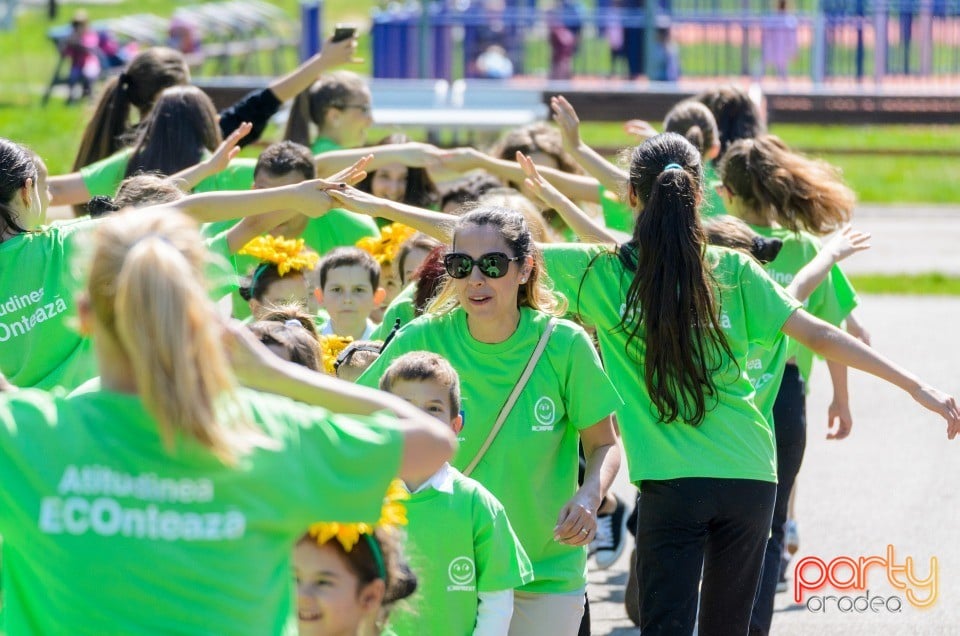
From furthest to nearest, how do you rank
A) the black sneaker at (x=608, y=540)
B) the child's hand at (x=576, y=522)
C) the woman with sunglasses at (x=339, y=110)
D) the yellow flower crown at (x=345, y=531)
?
the woman with sunglasses at (x=339, y=110) < the black sneaker at (x=608, y=540) < the child's hand at (x=576, y=522) < the yellow flower crown at (x=345, y=531)

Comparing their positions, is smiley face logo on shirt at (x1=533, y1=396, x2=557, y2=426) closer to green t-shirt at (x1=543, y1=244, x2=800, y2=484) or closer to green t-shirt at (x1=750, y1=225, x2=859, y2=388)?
green t-shirt at (x1=543, y1=244, x2=800, y2=484)

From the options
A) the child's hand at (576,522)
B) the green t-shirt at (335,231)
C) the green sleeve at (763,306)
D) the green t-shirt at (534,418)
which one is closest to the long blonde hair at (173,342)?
the child's hand at (576,522)

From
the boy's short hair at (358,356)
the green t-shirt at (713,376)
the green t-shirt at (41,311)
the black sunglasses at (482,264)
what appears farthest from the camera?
the boy's short hair at (358,356)

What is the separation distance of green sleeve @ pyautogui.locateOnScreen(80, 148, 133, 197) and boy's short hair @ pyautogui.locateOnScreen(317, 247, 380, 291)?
1.08m

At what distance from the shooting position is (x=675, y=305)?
4.62 m

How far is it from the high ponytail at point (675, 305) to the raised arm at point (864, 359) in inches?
10.1

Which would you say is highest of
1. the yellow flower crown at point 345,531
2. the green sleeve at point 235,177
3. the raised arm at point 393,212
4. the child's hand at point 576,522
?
the green sleeve at point 235,177

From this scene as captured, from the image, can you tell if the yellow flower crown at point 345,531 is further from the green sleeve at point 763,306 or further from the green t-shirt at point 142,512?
the green sleeve at point 763,306

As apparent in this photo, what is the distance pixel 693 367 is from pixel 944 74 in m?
18.5

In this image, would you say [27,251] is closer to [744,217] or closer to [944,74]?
[744,217]

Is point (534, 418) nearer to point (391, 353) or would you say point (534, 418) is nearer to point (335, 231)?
point (391, 353)

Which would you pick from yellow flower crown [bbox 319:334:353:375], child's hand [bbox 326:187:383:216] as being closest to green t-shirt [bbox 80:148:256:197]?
yellow flower crown [bbox 319:334:353:375]

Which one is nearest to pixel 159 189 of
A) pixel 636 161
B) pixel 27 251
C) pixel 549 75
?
pixel 27 251

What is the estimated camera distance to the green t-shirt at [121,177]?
682 cm
